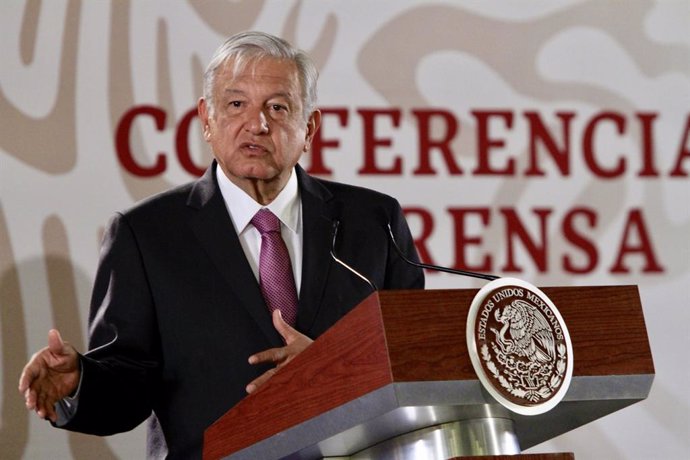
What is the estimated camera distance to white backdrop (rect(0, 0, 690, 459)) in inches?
138

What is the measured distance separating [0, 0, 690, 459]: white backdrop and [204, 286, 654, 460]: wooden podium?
1.99m

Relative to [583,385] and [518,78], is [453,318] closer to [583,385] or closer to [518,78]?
[583,385]

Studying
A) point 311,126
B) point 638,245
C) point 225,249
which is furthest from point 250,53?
point 638,245

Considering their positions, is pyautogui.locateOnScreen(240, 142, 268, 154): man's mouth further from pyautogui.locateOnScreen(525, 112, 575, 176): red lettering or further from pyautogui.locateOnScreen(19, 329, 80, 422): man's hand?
pyautogui.locateOnScreen(525, 112, 575, 176): red lettering

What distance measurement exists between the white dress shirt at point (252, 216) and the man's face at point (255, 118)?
1.5 inches

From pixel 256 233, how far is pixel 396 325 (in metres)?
1.02

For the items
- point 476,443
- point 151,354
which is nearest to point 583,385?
point 476,443

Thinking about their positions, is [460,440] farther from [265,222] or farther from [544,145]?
[544,145]

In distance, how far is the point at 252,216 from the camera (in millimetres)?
2289

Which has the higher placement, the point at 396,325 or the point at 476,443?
the point at 396,325

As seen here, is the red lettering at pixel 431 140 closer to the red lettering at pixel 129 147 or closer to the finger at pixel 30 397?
the red lettering at pixel 129 147

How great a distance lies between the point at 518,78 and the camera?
386 cm

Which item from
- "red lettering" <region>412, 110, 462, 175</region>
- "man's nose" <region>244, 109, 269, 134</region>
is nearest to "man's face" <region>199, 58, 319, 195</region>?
"man's nose" <region>244, 109, 269, 134</region>

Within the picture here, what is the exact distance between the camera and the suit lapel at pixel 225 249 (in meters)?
2.12
